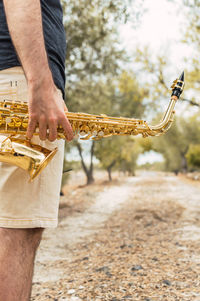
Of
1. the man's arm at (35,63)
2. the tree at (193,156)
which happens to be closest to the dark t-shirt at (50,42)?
the man's arm at (35,63)

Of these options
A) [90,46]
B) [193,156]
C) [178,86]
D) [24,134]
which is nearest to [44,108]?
[24,134]

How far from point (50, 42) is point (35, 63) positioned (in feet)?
0.89

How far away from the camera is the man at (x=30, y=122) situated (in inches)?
60.9

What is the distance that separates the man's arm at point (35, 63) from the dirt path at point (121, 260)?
253cm

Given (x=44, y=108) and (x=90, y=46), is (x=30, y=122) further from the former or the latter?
(x=90, y=46)

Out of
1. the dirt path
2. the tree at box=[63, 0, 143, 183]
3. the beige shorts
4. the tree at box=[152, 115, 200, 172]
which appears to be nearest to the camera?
the beige shorts

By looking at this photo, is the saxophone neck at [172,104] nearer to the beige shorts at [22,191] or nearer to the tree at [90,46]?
the beige shorts at [22,191]

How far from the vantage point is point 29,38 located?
156 cm

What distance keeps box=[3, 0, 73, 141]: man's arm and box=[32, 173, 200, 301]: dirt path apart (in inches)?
99.5

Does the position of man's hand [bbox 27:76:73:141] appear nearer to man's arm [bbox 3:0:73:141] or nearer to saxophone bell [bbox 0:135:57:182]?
man's arm [bbox 3:0:73:141]

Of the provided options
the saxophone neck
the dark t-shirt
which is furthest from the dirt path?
the dark t-shirt

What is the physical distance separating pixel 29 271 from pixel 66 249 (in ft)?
14.0

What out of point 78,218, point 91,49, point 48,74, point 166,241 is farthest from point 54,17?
point 78,218

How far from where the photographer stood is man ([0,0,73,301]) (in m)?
1.55
